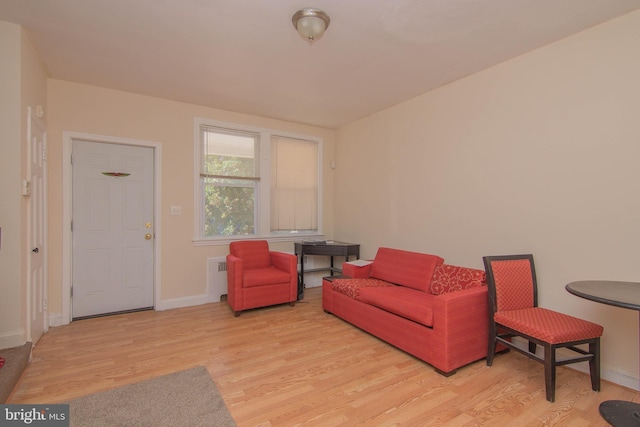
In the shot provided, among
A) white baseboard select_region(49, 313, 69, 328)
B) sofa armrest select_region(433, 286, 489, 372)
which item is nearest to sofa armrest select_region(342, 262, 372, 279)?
sofa armrest select_region(433, 286, 489, 372)

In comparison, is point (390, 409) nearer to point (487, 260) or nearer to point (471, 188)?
point (487, 260)

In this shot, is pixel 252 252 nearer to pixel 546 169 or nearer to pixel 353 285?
pixel 353 285

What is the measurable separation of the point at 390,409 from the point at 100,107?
428 centimetres

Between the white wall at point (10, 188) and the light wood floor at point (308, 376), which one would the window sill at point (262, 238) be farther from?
the white wall at point (10, 188)

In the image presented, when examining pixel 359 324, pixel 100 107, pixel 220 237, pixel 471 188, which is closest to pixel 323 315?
pixel 359 324

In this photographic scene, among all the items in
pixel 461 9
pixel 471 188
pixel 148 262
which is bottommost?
pixel 148 262

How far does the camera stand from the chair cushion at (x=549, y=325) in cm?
204

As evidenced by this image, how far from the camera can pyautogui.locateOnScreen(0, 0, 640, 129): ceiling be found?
7.17 ft

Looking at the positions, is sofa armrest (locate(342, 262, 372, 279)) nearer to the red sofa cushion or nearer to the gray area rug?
the red sofa cushion

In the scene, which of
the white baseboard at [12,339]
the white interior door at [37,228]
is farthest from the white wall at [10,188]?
the white interior door at [37,228]

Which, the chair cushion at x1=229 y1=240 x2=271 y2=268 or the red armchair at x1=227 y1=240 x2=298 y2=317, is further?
the chair cushion at x1=229 y1=240 x2=271 y2=268

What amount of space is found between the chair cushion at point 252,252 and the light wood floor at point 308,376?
3.30 ft

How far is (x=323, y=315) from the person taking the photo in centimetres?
377

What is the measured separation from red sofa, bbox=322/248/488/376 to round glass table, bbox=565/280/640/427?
74 cm
